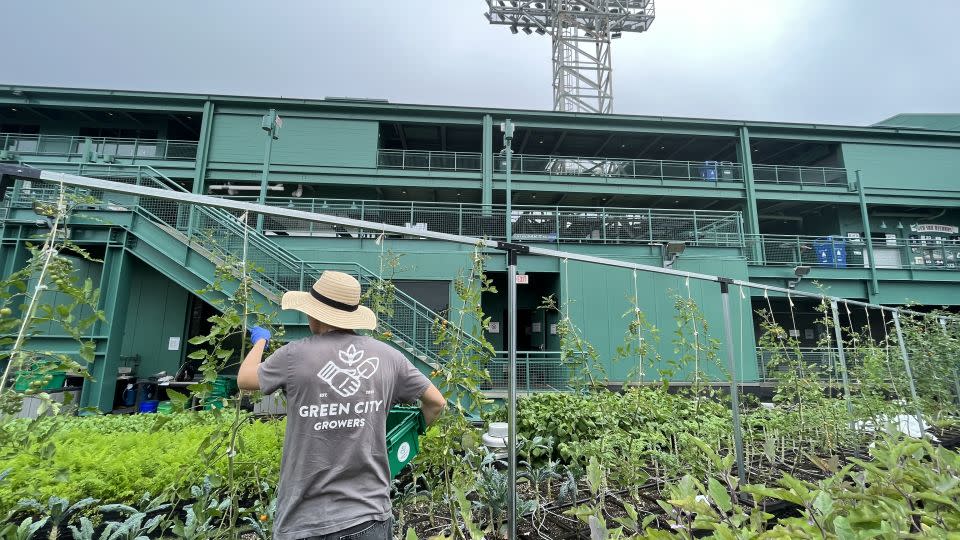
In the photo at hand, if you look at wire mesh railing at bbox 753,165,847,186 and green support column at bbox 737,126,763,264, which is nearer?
green support column at bbox 737,126,763,264

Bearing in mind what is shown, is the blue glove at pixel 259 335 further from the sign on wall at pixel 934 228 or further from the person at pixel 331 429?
the sign on wall at pixel 934 228

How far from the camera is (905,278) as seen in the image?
14.2 metres

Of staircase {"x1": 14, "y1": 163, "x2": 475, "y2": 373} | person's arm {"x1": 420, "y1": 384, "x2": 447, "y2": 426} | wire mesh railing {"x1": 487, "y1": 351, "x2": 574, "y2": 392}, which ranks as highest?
staircase {"x1": 14, "y1": 163, "x2": 475, "y2": 373}

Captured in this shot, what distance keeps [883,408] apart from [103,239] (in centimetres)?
1453

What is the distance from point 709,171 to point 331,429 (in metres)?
18.9

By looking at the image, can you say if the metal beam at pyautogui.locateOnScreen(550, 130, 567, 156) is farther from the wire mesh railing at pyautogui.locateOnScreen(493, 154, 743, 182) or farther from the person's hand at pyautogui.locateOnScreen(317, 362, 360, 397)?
the person's hand at pyautogui.locateOnScreen(317, 362, 360, 397)

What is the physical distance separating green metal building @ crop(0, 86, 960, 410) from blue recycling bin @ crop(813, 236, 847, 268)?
0.07m

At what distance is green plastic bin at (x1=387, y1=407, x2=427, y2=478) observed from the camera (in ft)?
6.98

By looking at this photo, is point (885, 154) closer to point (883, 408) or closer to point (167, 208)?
point (883, 408)

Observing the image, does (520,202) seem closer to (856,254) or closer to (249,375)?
(856,254)

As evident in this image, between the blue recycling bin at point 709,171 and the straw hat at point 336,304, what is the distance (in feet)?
59.4

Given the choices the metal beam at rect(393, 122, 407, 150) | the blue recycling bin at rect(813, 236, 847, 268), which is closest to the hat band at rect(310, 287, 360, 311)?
the metal beam at rect(393, 122, 407, 150)

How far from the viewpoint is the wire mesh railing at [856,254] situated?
558 inches

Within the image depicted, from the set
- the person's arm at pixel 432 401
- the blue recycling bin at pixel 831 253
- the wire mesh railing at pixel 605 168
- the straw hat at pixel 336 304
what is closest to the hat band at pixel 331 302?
the straw hat at pixel 336 304
